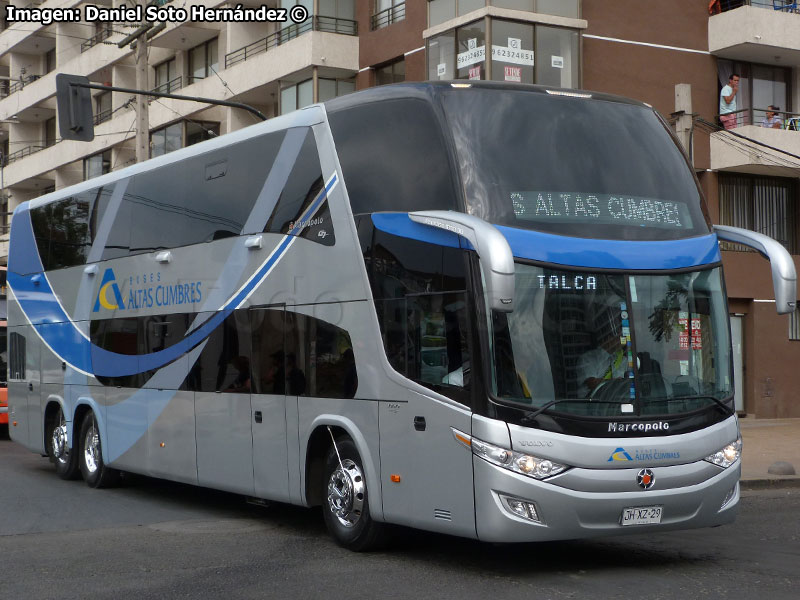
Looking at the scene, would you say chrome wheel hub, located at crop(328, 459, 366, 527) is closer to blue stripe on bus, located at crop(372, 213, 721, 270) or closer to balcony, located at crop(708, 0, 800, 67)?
blue stripe on bus, located at crop(372, 213, 721, 270)

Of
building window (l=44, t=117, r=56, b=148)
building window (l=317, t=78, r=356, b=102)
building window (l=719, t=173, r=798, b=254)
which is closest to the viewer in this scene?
building window (l=719, t=173, r=798, b=254)

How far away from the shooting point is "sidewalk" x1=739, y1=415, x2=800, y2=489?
15992 millimetres

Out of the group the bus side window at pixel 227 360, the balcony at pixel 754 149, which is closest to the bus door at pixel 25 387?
the bus side window at pixel 227 360

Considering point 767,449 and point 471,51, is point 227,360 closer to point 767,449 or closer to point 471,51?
point 767,449

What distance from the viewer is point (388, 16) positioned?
30.2m

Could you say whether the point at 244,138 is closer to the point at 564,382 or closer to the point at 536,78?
the point at 564,382

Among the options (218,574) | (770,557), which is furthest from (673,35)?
(218,574)

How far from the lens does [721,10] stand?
29.9 metres

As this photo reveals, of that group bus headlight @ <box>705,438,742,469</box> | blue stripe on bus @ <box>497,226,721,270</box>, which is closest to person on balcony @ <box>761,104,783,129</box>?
blue stripe on bus @ <box>497,226,721,270</box>

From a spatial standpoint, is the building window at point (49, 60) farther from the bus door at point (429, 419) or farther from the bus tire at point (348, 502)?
the bus door at point (429, 419)

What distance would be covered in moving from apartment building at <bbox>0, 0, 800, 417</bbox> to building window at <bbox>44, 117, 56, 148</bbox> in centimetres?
1976

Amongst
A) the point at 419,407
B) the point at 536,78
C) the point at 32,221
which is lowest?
the point at 419,407

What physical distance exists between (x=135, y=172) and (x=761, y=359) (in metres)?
19.2

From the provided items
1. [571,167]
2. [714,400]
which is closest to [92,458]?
[571,167]
